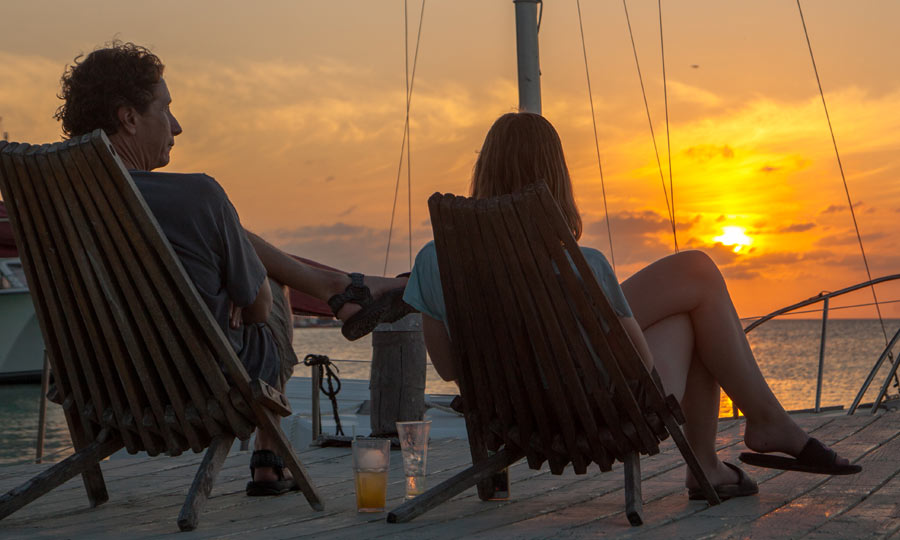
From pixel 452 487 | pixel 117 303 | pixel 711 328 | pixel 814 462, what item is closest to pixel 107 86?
pixel 117 303

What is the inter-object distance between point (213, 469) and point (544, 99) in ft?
15.3

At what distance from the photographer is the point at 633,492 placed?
8.04 feet

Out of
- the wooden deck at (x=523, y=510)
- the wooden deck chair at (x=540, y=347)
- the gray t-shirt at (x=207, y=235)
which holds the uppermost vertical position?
the gray t-shirt at (x=207, y=235)

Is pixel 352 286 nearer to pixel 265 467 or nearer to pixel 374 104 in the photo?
pixel 265 467

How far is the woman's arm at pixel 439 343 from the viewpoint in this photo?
8.84 ft

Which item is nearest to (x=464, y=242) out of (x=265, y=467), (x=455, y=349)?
(x=455, y=349)

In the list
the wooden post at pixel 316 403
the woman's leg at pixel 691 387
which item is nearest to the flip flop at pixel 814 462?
the woman's leg at pixel 691 387

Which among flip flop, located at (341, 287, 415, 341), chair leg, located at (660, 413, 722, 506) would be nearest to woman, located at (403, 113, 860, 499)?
chair leg, located at (660, 413, 722, 506)

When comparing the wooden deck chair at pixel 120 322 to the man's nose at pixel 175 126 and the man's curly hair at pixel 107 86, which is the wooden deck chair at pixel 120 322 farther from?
the man's nose at pixel 175 126

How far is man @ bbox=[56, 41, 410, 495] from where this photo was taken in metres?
2.56

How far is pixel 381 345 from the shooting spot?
4.65 metres

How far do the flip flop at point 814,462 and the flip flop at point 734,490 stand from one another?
66 millimetres

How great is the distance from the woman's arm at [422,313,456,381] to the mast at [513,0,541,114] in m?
3.74

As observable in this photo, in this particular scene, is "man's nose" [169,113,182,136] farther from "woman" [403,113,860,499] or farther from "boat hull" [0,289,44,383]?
"boat hull" [0,289,44,383]
